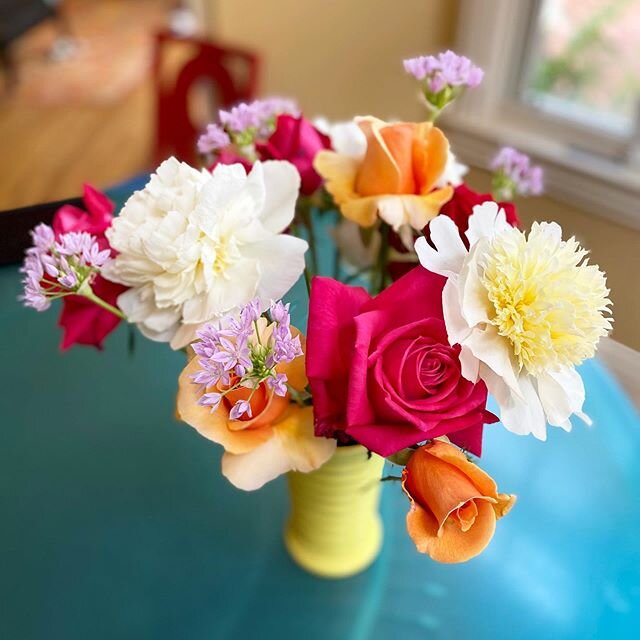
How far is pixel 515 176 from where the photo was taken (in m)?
0.58

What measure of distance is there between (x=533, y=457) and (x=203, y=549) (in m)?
0.39

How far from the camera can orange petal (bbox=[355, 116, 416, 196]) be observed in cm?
49

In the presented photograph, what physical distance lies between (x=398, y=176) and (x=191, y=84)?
1444mm

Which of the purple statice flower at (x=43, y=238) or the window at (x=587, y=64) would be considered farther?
the window at (x=587, y=64)

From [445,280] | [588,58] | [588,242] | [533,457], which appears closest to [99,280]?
[445,280]

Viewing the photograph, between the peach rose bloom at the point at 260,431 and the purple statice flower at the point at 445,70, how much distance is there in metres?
0.24

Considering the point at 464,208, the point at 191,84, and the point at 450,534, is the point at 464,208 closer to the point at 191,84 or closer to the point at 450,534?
the point at 450,534

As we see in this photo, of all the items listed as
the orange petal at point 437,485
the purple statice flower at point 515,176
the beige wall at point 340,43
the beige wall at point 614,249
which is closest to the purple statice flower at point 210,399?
the orange petal at point 437,485

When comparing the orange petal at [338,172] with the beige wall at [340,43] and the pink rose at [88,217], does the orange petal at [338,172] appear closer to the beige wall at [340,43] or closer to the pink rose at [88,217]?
the pink rose at [88,217]

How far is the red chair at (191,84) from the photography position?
1.70 metres

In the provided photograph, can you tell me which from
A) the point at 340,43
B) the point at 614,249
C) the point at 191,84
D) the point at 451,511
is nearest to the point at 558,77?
the point at 340,43

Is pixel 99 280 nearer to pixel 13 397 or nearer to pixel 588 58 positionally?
pixel 13 397

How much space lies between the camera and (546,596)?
0.67 meters

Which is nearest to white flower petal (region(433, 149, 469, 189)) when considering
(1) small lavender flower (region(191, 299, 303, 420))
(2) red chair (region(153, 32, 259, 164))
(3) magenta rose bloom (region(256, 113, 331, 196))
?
(3) magenta rose bloom (region(256, 113, 331, 196))
